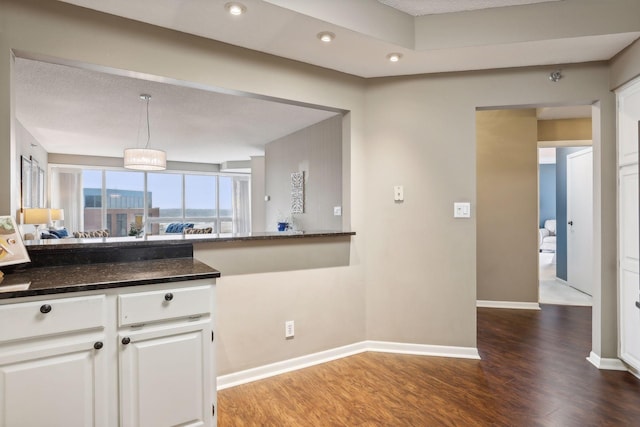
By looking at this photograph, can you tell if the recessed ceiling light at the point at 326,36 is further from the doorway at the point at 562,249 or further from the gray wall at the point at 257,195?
the gray wall at the point at 257,195

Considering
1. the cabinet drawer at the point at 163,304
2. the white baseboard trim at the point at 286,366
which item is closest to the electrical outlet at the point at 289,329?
the white baseboard trim at the point at 286,366

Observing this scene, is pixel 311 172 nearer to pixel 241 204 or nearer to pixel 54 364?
pixel 54 364

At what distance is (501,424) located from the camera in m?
1.96

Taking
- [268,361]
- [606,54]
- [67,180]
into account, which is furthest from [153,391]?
[67,180]

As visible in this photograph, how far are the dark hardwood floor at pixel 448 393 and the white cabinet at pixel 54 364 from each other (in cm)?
80

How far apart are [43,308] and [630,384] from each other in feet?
10.9

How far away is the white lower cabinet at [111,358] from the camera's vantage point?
1.35 m

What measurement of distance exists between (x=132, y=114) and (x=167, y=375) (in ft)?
14.1

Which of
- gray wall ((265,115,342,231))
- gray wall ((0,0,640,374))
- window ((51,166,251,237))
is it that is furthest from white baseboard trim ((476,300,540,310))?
window ((51,166,251,237))

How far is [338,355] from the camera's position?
288 centimetres

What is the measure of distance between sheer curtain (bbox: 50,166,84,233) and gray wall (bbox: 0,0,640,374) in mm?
8037

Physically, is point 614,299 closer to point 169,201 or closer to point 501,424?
point 501,424

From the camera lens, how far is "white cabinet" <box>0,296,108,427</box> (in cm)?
133

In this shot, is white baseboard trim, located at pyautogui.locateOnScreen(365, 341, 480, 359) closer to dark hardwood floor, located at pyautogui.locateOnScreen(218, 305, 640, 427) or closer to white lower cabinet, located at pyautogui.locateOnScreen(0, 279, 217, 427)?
dark hardwood floor, located at pyautogui.locateOnScreen(218, 305, 640, 427)
